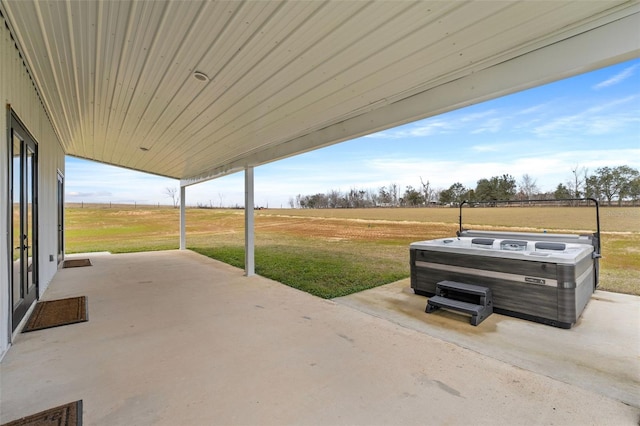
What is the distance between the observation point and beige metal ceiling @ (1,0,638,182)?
5.73 feet

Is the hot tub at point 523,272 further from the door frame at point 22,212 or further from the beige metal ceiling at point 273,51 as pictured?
the door frame at point 22,212

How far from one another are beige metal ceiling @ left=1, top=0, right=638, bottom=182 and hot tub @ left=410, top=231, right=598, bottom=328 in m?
2.02

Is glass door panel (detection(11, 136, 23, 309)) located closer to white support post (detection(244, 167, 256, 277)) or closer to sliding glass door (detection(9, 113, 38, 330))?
sliding glass door (detection(9, 113, 38, 330))

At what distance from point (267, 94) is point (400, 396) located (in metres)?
2.89

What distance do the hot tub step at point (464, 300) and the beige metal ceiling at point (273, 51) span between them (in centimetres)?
218

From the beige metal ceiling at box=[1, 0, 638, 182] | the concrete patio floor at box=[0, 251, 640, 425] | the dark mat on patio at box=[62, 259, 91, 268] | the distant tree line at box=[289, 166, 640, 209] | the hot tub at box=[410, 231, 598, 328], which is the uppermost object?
the beige metal ceiling at box=[1, 0, 638, 182]

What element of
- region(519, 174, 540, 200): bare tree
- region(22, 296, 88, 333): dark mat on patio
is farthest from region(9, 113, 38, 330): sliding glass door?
region(519, 174, 540, 200): bare tree

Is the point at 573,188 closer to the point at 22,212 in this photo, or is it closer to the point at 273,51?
the point at 273,51

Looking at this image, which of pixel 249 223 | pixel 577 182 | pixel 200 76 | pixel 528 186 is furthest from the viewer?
pixel 528 186

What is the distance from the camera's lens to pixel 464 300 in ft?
12.2

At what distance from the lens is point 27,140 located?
3.38 meters

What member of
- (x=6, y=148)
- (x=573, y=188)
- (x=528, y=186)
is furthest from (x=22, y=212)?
(x=528, y=186)

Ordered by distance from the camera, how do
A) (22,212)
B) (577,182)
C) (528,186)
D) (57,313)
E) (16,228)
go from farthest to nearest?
(528,186) < (577,182) < (57,313) < (22,212) < (16,228)

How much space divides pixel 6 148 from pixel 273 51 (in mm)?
2417
